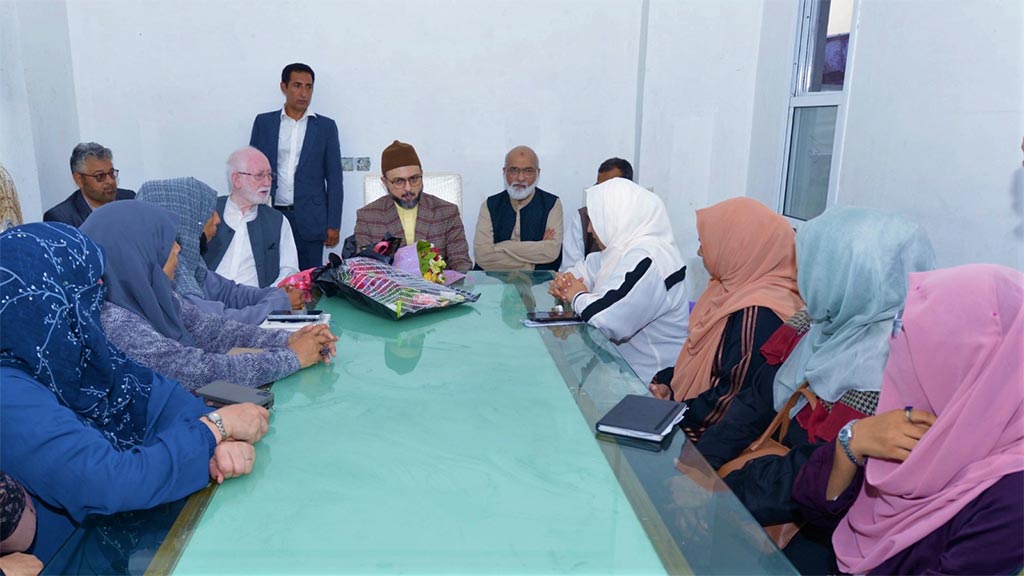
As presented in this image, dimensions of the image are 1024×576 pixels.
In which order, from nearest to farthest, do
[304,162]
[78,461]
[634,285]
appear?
[78,461] < [634,285] < [304,162]

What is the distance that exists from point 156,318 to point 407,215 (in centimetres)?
205

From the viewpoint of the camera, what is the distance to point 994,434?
109 centimetres

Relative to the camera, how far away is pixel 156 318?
1.81 m

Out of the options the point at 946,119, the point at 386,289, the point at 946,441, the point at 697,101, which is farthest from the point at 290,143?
the point at 946,441

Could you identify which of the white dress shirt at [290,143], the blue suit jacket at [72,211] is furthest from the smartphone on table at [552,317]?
the white dress shirt at [290,143]

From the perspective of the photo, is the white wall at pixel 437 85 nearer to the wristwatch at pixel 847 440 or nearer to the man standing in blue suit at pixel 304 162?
the man standing in blue suit at pixel 304 162

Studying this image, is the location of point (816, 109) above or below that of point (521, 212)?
above

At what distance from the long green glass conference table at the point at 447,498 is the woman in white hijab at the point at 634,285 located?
2.01ft

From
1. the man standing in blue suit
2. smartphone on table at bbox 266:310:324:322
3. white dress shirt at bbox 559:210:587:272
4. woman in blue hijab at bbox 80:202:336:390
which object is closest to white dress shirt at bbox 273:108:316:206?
the man standing in blue suit

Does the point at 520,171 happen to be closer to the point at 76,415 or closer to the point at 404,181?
the point at 404,181

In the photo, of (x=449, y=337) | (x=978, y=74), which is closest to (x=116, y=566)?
(x=449, y=337)

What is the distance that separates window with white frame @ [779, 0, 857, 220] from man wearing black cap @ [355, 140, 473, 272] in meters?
1.92

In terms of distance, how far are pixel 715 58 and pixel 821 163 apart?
120 centimetres

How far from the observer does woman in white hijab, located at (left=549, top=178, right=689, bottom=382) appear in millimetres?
2373
